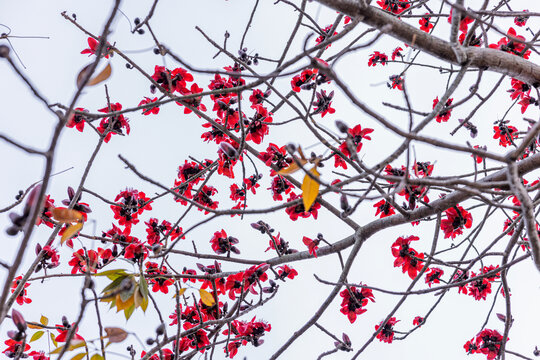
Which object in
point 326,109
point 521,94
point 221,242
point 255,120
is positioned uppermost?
point 521,94

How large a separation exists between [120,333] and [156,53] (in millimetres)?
1457

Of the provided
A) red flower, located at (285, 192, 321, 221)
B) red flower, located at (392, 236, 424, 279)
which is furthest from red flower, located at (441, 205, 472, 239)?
red flower, located at (285, 192, 321, 221)

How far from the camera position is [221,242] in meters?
2.08

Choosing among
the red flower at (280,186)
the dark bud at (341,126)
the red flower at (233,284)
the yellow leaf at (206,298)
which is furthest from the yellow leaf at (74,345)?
the red flower at (280,186)

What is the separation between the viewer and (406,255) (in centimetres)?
190

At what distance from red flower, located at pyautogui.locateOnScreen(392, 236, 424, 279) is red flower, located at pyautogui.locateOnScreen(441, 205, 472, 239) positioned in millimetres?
148

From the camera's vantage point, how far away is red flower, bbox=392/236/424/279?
1.90 metres

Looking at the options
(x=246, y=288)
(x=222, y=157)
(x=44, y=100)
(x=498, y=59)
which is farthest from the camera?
(x=222, y=157)

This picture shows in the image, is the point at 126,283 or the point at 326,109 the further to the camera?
the point at 326,109

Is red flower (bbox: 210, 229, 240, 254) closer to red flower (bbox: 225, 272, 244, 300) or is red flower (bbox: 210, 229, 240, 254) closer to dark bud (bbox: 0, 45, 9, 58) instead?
red flower (bbox: 225, 272, 244, 300)

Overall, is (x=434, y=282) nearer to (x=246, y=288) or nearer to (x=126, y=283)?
(x=246, y=288)

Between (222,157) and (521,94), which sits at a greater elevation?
(521,94)

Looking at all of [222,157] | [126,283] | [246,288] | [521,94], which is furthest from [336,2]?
[521,94]

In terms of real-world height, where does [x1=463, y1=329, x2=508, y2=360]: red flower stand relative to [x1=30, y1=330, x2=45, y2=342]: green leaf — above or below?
above
